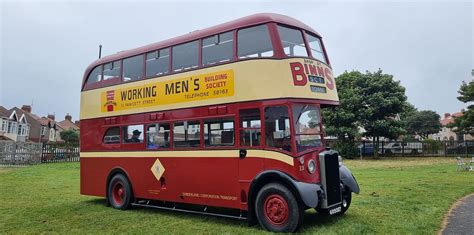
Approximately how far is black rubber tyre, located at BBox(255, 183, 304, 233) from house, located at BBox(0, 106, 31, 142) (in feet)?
176

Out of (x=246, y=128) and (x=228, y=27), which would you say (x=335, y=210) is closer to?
(x=246, y=128)

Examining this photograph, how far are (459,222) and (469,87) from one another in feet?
92.0

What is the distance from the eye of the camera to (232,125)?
8531 mm

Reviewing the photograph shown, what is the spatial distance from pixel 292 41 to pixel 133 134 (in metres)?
5.27

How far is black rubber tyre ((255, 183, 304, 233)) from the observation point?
732 cm

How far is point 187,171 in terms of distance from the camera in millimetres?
9414

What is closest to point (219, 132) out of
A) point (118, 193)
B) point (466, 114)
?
point (118, 193)

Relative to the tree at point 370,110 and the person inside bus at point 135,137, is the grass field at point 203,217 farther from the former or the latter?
the tree at point 370,110

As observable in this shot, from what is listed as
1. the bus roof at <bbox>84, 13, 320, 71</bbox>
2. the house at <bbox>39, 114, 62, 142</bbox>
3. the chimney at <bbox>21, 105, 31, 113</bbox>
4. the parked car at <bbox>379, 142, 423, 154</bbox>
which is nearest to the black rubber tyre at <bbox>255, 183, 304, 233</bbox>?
the bus roof at <bbox>84, 13, 320, 71</bbox>

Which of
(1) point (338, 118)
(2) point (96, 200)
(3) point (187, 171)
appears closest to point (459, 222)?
(3) point (187, 171)

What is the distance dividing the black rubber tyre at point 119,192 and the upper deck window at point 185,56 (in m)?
3.69

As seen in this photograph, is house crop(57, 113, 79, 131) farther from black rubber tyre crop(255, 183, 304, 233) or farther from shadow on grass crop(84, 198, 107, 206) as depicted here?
black rubber tyre crop(255, 183, 304, 233)

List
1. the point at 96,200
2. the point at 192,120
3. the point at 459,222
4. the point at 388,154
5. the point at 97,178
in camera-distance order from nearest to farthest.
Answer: the point at 459,222 → the point at 192,120 → the point at 97,178 → the point at 96,200 → the point at 388,154

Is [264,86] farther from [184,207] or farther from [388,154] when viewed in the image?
[388,154]
